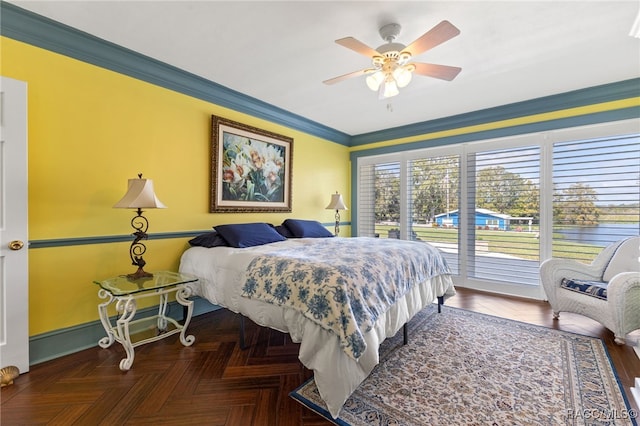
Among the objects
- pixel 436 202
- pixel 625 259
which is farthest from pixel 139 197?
pixel 625 259

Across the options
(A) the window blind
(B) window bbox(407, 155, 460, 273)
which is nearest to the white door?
(B) window bbox(407, 155, 460, 273)

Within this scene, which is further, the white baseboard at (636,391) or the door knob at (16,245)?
the door knob at (16,245)

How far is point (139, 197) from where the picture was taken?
227 cm

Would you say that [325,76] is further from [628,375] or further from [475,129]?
[628,375]

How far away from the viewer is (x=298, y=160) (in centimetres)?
439

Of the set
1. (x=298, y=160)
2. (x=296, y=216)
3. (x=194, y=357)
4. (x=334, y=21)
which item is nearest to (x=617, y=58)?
(x=334, y=21)

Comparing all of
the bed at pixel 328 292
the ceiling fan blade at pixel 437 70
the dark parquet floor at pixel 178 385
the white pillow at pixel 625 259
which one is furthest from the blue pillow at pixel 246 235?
the white pillow at pixel 625 259

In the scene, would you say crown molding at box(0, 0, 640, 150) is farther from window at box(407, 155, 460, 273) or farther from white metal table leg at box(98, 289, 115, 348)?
white metal table leg at box(98, 289, 115, 348)

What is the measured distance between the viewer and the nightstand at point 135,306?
200 centimetres

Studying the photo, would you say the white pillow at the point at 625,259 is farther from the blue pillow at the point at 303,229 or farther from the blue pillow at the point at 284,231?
the blue pillow at the point at 284,231

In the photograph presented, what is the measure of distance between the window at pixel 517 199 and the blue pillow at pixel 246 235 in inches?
96.4

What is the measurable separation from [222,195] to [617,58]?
13.7 ft

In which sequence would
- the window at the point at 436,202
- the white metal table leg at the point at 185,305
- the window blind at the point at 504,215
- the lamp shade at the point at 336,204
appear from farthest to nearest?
the lamp shade at the point at 336,204 < the window at the point at 436,202 < the window blind at the point at 504,215 < the white metal table leg at the point at 185,305

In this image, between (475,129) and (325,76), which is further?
(475,129)
